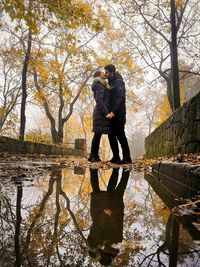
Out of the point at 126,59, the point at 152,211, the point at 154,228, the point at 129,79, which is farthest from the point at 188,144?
the point at 129,79

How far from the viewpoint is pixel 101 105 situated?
5652mm

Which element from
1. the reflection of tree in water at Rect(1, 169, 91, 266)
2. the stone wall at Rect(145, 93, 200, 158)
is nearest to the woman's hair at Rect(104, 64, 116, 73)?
the stone wall at Rect(145, 93, 200, 158)

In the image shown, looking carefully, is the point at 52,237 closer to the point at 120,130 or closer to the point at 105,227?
the point at 105,227

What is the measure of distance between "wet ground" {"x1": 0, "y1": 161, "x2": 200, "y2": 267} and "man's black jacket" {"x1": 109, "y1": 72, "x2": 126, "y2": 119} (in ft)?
12.6

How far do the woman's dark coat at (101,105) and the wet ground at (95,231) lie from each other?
12.5ft

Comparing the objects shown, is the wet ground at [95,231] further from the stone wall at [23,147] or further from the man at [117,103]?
the stone wall at [23,147]

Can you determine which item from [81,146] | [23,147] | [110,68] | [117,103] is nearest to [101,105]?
[117,103]

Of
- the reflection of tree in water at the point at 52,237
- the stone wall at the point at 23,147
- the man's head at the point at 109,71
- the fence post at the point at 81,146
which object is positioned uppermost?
the man's head at the point at 109,71

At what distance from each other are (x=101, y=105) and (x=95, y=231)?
4611mm

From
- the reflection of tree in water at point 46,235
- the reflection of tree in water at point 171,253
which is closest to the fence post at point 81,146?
the reflection of tree in water at point 46,235

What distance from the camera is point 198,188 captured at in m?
1.92

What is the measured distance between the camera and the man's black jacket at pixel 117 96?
18.7 feet

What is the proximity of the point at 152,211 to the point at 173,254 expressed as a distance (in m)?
0.74

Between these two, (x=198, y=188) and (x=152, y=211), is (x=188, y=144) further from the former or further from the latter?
(x=152, y=211)
